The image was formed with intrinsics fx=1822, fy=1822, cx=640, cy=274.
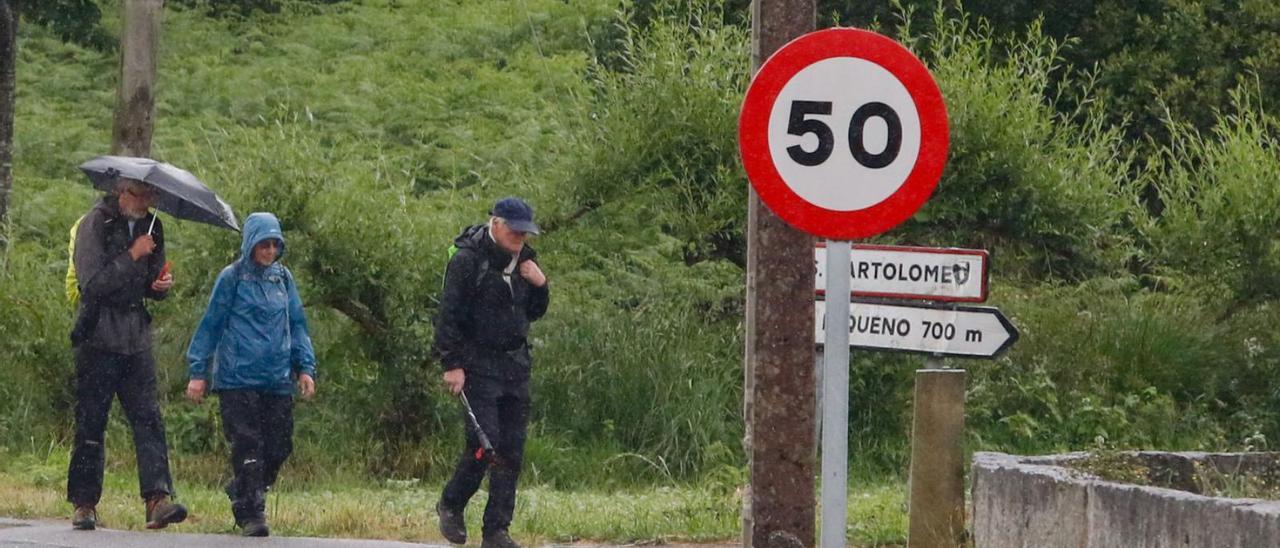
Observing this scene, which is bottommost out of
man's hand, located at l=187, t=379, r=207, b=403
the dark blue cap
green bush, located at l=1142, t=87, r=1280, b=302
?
man's hand, located at l=187, t=379, r=207, b=403

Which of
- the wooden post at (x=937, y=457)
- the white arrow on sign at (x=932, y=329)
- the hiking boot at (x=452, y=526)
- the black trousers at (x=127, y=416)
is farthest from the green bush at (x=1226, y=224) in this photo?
the black trousers at (x=127, y=416)

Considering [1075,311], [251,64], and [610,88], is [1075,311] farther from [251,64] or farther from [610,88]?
[251,64]

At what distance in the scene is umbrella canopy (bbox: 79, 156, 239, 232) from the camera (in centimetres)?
912

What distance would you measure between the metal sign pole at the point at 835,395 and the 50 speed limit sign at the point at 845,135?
13 centimetres

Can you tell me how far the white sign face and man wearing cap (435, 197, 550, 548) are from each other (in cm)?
311

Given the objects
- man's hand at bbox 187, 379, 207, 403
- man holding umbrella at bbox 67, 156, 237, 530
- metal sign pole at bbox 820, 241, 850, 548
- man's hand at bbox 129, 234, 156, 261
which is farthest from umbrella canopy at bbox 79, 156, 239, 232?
metal sign pole at bbox 820, 241, 850, 548

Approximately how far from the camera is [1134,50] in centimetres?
2167

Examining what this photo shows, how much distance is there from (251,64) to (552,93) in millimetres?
6433

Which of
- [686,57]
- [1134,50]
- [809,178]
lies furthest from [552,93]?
[809,178]

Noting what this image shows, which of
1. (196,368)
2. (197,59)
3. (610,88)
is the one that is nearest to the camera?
(196,368)

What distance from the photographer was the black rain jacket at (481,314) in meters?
8.54

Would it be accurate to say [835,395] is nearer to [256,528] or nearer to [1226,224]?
A: [256,528]

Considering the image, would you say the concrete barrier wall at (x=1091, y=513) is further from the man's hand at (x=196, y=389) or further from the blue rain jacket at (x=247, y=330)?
the man's hand at (x=196, y=389)

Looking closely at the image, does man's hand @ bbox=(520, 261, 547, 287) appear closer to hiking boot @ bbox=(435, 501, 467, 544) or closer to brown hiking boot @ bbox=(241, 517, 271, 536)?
hiking boot @ bbox=(435, 501, 467, 544)
